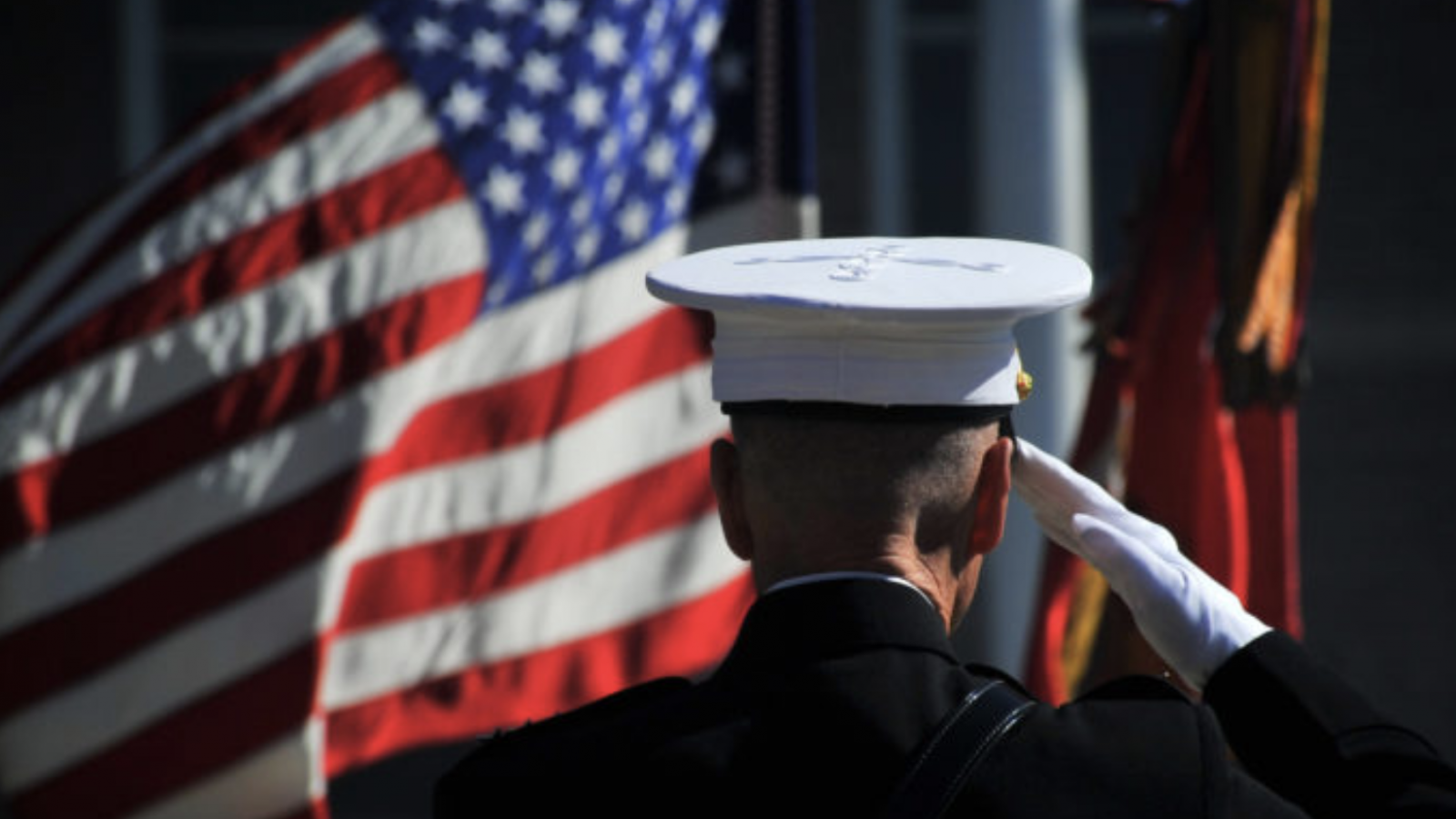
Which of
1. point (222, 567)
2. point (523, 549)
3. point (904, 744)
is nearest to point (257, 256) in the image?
point (222, 567)

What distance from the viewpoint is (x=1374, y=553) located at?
697cm

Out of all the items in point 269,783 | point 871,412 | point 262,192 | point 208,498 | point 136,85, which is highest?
point 871,412

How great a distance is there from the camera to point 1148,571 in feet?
6.73

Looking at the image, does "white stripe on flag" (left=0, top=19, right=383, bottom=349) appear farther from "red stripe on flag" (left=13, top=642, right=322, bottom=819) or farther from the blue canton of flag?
"red stripe on flag" (left=13, top=642, right=322, bottom=819)

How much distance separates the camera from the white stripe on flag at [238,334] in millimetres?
3664

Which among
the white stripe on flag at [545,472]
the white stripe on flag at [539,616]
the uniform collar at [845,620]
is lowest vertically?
the white stripe on flag at [539,616]

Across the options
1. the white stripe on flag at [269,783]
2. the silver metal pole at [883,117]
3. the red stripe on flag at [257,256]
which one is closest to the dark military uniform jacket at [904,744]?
the white stripe on flag at [269,783]

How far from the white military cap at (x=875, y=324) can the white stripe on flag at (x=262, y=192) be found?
1.80 metres

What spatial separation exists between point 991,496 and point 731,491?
0.22 meters

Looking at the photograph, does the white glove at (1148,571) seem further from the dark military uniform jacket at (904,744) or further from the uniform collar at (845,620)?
the uniform collar at (845,620)

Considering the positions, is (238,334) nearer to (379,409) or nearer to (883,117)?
(379,409)

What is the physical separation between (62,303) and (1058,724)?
2.32 meters

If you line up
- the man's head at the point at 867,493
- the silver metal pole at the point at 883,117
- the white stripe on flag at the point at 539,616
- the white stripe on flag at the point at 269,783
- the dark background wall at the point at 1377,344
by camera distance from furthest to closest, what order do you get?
the dark background wall at the point at 1377,344 < the silver metal pole at the point at 883,117 < the white stripe on flag at the point at 539,616 < the white stripe on flag at the point at 269,783 < the man's head at the point at 867,493

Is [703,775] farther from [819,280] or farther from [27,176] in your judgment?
[27,176]
